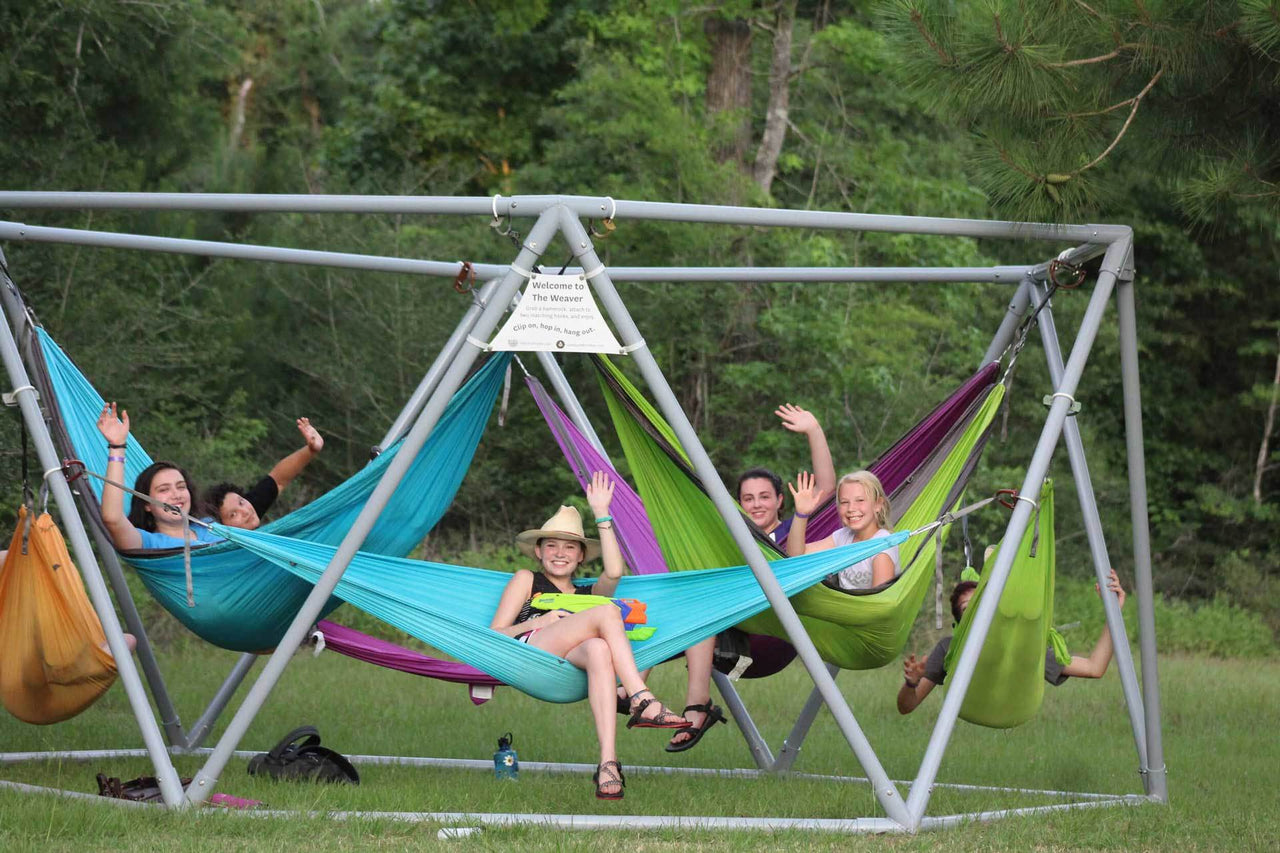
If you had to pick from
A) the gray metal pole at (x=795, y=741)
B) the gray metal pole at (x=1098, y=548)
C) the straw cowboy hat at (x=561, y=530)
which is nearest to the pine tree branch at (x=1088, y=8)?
the gray metal pole at (x=1098, y=548)

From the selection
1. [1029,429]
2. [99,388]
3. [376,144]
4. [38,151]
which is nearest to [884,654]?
[99,388]

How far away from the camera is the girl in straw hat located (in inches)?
159

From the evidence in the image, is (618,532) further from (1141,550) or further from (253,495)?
(1141,550)

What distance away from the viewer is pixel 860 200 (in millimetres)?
12945

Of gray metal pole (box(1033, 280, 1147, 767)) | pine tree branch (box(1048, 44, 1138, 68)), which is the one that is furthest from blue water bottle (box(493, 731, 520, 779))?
pine tree branch (box(1048, 44, 1138, 68))

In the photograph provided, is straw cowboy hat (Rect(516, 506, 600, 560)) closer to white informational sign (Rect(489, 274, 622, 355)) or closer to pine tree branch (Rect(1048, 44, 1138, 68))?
white informational sign (Rect(489, 274, 622, 355))

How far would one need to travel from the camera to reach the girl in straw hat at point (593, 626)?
4.04 m

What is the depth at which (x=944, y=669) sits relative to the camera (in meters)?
4.61

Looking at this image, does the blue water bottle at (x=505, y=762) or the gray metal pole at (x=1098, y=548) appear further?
the blue water bottle at (x=505, y=762)

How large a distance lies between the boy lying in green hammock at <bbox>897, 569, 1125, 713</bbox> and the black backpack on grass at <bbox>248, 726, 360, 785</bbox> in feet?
5.75

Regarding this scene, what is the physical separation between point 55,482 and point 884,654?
2308mm

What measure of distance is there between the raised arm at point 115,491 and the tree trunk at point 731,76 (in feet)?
27.0

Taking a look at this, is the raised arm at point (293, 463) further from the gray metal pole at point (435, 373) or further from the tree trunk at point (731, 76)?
the tree trunk at point (731, 76)

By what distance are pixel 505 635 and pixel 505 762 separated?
1098mm
